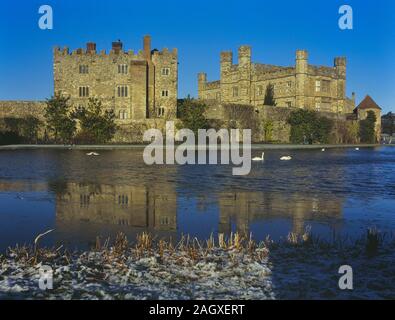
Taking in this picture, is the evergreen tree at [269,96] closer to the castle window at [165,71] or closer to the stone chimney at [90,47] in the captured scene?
the castle window at [165,71]

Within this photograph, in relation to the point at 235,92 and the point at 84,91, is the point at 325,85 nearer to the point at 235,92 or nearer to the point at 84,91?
the point at 235,92

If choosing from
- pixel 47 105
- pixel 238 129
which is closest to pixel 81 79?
pixel 47 105

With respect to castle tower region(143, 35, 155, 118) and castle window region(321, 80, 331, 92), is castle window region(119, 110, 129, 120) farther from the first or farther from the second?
castle window region(321, 80, 331, 92)

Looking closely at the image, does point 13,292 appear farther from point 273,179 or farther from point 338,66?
point 338,66

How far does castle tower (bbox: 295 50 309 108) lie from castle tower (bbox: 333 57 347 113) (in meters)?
9.07

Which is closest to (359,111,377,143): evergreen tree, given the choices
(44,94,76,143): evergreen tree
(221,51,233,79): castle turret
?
(221,51,233,79): castle turret

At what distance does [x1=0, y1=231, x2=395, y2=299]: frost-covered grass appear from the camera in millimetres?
5613

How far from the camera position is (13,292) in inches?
219

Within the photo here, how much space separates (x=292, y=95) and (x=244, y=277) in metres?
72.8

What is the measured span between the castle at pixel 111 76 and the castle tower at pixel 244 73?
20.5 metres

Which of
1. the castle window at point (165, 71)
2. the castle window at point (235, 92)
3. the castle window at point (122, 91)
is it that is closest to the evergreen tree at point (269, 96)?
the castle window at point (235, 92)

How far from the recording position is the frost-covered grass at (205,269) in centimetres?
561
